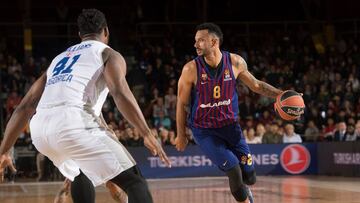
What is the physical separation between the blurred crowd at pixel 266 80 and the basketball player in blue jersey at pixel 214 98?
9406mm

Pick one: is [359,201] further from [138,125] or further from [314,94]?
[314,94]

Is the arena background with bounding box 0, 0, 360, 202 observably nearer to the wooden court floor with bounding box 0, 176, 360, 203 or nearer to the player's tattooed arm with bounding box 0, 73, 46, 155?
the wooden court floor with bounding box 0, 176, 360, 203

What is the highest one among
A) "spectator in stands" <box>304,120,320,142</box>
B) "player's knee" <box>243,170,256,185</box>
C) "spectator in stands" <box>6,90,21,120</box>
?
"player's knee" <box>243,170,256,185</box>

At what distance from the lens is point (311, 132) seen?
1909cm

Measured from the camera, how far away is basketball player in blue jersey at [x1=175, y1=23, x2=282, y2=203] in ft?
26.3

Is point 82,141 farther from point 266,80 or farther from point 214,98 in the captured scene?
point 266,80

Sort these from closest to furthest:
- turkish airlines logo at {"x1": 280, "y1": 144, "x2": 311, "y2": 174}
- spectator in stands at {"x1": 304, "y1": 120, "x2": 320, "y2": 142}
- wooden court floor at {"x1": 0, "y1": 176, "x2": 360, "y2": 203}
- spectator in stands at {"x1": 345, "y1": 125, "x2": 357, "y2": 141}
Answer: wooden court floor at {"x1": 0, "y1": 176, "x2": 360, "y2": 203}
spectator in stands at {"x1": 345, "y1": 125, "x2": 357, "y2": 141}
turkish airlines logo at {"x1": 280, "y1": 144, "x2": 311, "y2": 174}
spectator in stands at {"x1": 304, "y1": 120, "x2": 320, "y2": 142}

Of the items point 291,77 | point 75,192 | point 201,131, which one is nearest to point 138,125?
point 75,192

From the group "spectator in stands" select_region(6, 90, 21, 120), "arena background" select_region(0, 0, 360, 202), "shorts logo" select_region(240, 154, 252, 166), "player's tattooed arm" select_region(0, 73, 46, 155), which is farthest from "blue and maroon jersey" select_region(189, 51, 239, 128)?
"spectator in stands" select_region(6, 90, 21, 120)

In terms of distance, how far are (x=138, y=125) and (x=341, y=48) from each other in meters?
20.1

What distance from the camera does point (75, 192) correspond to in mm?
5805

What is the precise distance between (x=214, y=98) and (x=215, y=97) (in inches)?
0.6

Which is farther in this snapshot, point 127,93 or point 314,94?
point 314,94

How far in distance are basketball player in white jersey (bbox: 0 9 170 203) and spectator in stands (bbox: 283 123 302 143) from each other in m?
13.3
